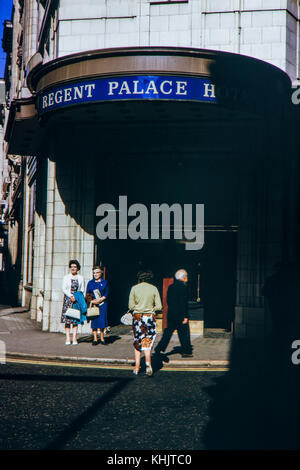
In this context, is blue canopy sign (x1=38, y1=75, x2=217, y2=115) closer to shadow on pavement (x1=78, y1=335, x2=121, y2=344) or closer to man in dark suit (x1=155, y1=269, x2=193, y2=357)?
man in dark suit (x1=155, y1=269, x2=193, y2=357)

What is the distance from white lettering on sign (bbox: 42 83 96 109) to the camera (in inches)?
441

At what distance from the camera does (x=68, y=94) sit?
37.7ft

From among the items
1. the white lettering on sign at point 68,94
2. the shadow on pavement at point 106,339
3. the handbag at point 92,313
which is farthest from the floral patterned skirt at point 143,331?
the white lettering on sign at point 68,94

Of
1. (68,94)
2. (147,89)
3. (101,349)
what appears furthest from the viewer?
(101,349)

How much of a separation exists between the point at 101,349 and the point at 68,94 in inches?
203

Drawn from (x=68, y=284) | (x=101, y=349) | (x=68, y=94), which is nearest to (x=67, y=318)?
(x=68, y=284)

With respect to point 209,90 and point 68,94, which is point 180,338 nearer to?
point 209,90

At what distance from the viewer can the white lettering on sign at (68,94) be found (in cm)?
1121

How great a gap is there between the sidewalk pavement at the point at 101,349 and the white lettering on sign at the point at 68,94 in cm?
497

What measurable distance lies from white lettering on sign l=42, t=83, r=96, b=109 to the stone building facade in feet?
0.09

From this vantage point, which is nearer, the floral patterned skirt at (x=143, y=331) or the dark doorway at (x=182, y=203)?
the floral patterned skirt at (x=143, y=331)

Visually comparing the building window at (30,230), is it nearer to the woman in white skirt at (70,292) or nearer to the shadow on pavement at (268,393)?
the woman in white skirt at (70,292)
